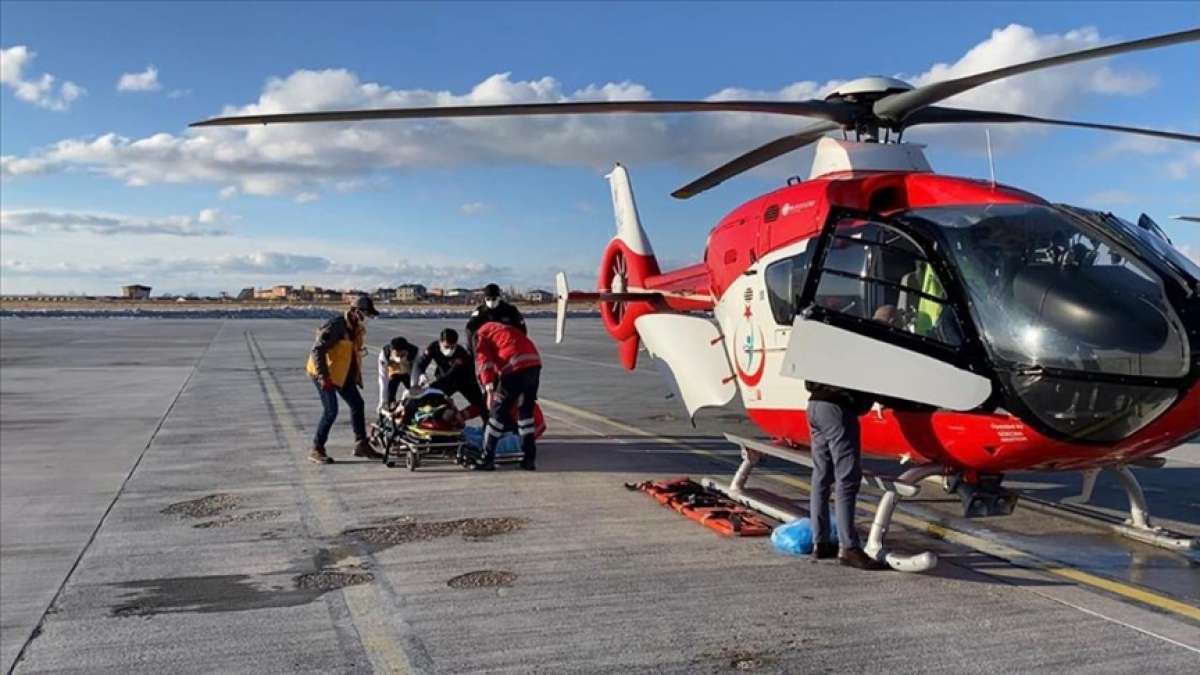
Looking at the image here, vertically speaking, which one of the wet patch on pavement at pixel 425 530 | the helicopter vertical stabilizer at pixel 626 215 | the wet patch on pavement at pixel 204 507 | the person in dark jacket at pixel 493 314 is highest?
the helicopter vertical stabilizer at pixel 626 215

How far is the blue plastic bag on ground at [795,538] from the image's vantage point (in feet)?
22.0

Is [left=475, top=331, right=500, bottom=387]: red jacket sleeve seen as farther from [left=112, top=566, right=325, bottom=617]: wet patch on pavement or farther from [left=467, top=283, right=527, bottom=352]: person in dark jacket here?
[left=112, top=566, right=325, bottom=617]: wet patch on pavement

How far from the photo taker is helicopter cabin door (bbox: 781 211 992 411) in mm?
5777

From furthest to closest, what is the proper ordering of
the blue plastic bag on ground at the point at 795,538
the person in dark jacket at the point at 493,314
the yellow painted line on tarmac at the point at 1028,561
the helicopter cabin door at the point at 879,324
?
the person in dark jacket at the point at 493,314 < the blue plastic bag on ground at the point at 795,538 < the helicopter cabin door at the point at 879,324 < the yellow painted line on tarmac at the point at 1028,561

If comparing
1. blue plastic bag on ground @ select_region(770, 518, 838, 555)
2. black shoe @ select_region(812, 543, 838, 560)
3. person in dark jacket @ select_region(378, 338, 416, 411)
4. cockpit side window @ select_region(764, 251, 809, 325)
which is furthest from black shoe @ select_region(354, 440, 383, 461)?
black shoe @ select_region(812, 543, 838, 560)

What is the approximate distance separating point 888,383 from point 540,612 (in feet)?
8.43

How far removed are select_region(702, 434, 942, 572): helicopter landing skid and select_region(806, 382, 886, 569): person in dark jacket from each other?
0.45ft

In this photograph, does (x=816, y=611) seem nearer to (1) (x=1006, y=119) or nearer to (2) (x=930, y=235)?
(2) (x=930, y=235)

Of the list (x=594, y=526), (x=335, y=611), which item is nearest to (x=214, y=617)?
(x=335, y=611)

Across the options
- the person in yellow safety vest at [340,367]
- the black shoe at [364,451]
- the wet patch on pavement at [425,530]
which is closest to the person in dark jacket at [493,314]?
the person in yellow safety vest at [340,367]

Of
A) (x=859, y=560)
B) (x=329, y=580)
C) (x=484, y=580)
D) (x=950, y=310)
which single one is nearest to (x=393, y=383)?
(x=329, y=580)

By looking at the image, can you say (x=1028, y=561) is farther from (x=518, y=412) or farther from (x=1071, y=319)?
(x=518, y=412)

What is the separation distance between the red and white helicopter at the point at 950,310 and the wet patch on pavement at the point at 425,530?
7.15 feet

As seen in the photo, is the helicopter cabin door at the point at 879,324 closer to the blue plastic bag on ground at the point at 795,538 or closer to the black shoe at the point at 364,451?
the blue plastic bag on ground at the point at 795,538
